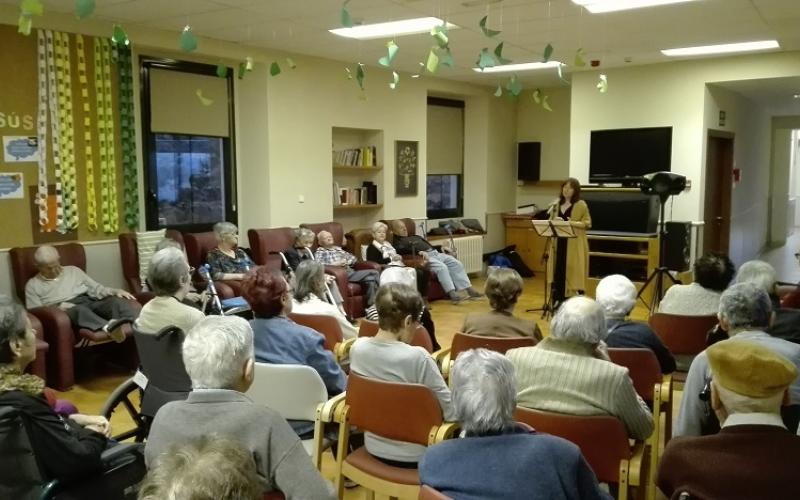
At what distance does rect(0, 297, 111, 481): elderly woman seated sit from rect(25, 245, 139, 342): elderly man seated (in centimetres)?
289

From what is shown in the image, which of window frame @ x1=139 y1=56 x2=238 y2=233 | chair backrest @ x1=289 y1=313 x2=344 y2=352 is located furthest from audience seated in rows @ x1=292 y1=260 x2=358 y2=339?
window frame @ x1=139 y1=56 x2=238 y2=233

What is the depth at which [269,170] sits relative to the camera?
25.1 feet

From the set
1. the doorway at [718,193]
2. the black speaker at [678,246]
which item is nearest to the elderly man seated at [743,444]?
the black speaker at [678,246]

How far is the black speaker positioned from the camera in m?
8.42

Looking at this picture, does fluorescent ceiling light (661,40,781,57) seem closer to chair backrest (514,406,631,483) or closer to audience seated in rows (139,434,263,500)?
chair backrest (514,406,631,483)

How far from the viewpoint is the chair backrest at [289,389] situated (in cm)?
267

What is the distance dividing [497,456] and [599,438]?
79 cm

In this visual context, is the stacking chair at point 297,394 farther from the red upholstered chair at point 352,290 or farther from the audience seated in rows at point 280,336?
the red upholstered chair at point 352,290

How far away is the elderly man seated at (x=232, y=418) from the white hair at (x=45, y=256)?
3.92 meters

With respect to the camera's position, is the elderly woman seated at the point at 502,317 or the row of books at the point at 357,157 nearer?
the elderly woman seated at the point at 502,317

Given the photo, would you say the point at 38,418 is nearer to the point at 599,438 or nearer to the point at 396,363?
the point at 396,363

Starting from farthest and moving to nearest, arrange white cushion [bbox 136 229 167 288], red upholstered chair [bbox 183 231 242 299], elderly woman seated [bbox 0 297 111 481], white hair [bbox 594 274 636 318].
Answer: red upholstered chair [bbox 183 231 242 299], white cushion [bbox 136 229 167 288], white hair [bbox 594 274 636 318], elderly woman seated [bbox 0 297 111 481]

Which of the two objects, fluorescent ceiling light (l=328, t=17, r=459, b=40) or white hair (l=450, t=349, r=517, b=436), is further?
fluorescent ceiling light (l=328, t=17, r=459, b=40)

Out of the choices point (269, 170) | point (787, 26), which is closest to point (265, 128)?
point (269, 170)
